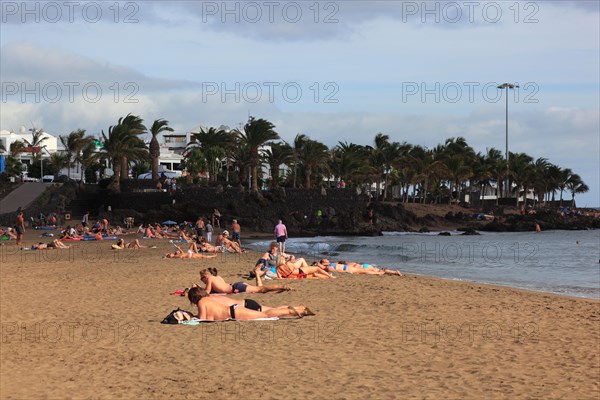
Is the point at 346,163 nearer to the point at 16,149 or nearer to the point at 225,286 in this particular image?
the point at 16,149

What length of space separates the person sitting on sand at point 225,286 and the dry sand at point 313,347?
19.5 inches

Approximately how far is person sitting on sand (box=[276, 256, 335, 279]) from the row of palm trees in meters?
40.3

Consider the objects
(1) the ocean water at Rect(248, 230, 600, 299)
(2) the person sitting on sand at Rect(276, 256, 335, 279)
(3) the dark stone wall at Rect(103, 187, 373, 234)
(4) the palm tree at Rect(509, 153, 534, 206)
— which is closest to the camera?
(2) the person sitting on sand at Rect(276, 256, 335, 279)

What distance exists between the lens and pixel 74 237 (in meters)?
34.3

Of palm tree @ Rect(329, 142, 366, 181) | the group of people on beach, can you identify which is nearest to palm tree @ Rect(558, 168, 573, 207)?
palm tree @ Rect(329, 142, 366, 181)

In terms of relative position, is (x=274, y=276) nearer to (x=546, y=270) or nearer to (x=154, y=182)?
(x=546, y=270)

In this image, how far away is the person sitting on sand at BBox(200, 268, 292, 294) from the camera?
1399cm

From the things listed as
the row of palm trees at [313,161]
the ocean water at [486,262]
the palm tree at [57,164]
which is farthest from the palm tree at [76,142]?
the ocean water at [486,262]

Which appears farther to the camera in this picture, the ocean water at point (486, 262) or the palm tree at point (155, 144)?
the palm tree at point (155, 144)

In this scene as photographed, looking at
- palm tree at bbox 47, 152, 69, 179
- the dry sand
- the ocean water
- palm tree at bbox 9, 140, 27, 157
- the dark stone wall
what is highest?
palm tree at bbox 9, 140, 27, 157

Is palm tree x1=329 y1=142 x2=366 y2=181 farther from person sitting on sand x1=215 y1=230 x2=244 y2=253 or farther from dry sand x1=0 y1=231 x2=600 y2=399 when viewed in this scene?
dry sand x1=0 y1=231 x2=600 y2=399

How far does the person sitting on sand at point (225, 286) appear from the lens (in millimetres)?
13992

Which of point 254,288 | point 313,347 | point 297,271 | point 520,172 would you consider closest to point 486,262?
point 297,271

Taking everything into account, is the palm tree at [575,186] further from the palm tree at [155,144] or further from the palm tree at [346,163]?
the palm tree at [155,144]
